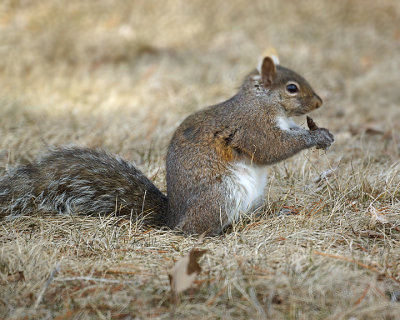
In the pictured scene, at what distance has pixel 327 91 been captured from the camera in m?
5.62

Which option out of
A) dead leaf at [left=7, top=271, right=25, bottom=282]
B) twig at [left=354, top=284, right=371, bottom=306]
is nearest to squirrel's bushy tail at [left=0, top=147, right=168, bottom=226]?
dead leaf at [left=7, top=271, right=25, bottom=282]

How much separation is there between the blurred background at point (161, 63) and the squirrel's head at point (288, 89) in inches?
38.4

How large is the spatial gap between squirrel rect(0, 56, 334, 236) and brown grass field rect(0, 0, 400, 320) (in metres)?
0.10

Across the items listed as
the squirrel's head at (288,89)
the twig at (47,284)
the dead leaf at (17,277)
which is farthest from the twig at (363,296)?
the squirrel's head at (288,89)

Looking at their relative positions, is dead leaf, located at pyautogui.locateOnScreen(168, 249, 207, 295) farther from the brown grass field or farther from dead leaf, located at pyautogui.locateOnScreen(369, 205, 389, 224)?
dead leaf, located at pyautogui.locateOnScreen(369, 205, 389, 224)

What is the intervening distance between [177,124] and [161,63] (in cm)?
222

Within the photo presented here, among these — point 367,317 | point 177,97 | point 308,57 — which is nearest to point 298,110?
point 367,317

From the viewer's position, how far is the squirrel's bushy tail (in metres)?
2.34

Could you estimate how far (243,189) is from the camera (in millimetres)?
2498

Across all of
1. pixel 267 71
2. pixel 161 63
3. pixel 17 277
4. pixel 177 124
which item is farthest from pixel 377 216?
pixel 161 63

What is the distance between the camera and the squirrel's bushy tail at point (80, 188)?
234cm

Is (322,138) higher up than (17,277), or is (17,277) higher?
(322,138)

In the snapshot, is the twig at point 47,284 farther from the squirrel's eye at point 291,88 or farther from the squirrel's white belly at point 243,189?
the squirrel's eye at point 291,88

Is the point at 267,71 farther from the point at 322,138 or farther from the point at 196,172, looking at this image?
the point at 196,172
